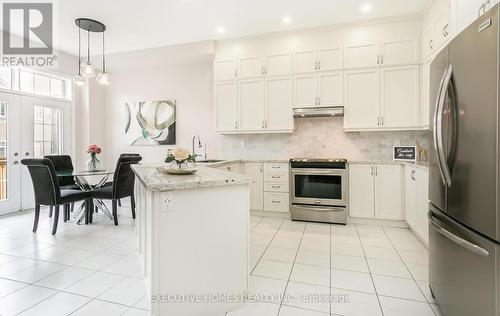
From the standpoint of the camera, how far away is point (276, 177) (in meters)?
4.13

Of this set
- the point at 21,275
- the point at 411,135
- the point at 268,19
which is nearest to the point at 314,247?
the point at 411,135

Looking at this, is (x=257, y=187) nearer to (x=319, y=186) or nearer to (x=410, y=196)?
(x=319, y=186)

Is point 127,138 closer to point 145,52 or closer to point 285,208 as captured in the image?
point 145,52

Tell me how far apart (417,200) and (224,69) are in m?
3.39

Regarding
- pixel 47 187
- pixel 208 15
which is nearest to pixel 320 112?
pixel 208 15

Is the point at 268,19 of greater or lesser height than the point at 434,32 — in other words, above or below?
above

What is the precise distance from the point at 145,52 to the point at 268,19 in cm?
250

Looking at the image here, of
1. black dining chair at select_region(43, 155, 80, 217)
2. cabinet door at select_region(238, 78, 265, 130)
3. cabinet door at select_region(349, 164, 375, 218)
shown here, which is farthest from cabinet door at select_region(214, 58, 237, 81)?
black dining chair at select_region(43, 155, 80, 217)

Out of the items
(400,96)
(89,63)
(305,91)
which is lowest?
(400,96)

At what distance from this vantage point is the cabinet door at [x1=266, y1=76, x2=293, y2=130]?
13.6 feet

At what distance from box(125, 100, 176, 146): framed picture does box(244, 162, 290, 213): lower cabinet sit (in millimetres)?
1975

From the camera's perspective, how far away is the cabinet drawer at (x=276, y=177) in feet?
13.4

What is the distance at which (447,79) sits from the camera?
143 cm

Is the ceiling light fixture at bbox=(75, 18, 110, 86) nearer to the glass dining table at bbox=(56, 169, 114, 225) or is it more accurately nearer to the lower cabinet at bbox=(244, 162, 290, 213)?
the glass dining table at bbox=(56, 169, 114, 225)
